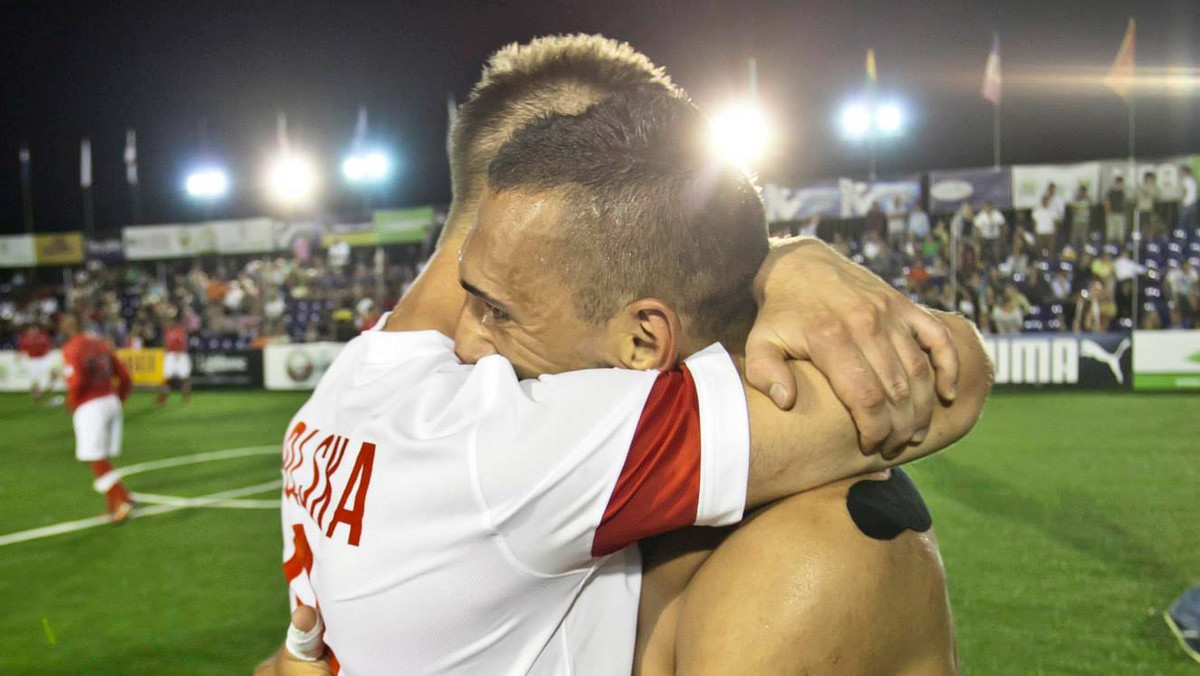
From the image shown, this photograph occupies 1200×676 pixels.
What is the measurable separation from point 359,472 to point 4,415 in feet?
74.9

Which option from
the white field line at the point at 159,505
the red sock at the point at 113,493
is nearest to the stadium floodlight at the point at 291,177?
the white field line at the point at 159,505

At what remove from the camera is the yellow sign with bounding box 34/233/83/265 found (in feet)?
110

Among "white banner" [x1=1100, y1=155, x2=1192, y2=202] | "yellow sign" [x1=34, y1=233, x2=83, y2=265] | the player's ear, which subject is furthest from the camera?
"yellow sign" [x1=34, y1=233, x2=83, y2=265]

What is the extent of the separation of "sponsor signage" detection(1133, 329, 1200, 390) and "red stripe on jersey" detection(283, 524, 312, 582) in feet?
64.5


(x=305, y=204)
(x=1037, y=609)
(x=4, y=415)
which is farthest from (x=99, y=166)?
(x=1037, y=609)

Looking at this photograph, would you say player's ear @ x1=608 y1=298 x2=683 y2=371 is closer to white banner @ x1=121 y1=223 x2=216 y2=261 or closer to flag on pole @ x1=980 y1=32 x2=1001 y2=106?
flag on pole @ x1=980 y1=32 x2=1001 y2=106

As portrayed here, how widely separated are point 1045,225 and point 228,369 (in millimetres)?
21161

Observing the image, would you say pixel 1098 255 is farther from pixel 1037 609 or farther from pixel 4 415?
pixel 4 415

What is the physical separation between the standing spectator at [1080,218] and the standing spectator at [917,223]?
3180mm

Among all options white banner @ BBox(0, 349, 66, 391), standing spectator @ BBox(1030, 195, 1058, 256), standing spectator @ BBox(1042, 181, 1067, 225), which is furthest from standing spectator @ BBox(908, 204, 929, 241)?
white banner @ BBox(0, 349, 66, 391)

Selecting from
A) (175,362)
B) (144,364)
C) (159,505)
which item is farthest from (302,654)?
(144,364)

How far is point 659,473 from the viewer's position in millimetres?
1317

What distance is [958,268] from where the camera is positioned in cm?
2181

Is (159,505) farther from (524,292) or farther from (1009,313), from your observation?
(1009,313)
